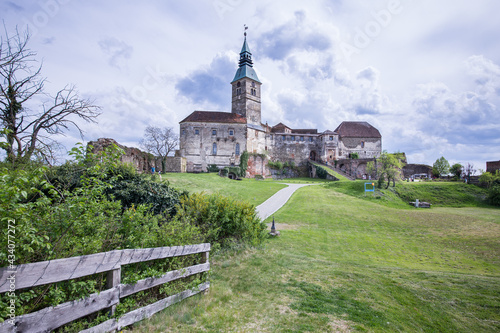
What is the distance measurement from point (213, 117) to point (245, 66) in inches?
596

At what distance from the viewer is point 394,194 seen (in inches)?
1208

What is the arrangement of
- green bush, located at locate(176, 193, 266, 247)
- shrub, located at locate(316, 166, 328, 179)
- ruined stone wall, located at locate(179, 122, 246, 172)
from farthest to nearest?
shrub, located at locate(316, 166, 328, 179) < ruined stone wall, located at locate(179, 122, 246, 172) < green bush, located at locate(176, 193, 266, 247)

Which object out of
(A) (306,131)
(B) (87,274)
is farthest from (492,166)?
(B) (87,274)

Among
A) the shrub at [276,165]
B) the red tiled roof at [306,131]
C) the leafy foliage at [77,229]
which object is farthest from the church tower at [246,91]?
the leafy foliage at [77,229]

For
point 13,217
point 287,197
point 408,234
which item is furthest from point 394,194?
point 13,217

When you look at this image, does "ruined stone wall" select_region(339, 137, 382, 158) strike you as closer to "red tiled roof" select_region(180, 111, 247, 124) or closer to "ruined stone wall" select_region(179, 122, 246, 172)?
"red tiled roof" select_region(180, 111, 247, 124)

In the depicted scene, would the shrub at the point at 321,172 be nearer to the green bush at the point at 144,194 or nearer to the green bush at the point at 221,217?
the green bush at the point at 221,217

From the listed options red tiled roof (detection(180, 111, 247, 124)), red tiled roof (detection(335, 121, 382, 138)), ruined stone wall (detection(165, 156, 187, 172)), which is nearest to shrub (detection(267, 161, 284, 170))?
red tiled roof (detection(180, 111, 247, 124))

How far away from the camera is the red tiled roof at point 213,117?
47125 millimetres

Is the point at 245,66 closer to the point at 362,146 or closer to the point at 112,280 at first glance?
the point at 362,146

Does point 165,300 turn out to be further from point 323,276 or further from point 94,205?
point 323,276

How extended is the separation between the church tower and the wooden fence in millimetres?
48744

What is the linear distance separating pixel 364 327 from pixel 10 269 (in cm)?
516

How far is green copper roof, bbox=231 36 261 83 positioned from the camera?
176 ft
